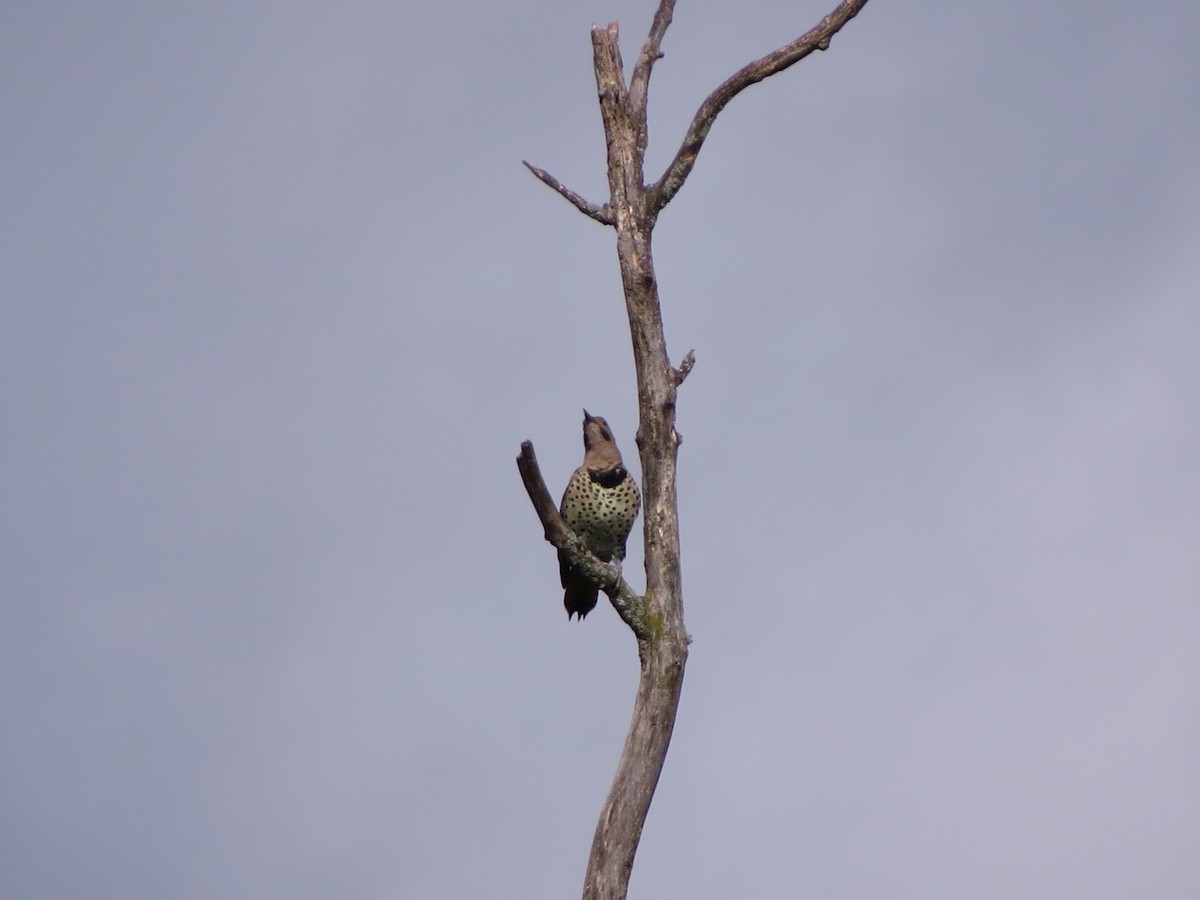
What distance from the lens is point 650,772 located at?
7.48 meters

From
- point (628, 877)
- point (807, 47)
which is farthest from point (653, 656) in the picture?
point (807, 47)

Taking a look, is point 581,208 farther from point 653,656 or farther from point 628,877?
point 628,877

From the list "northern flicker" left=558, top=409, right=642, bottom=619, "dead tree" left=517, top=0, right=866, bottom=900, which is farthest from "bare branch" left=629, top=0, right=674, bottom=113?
"northern flicker" left=558, top=409, right=642, bottom=619

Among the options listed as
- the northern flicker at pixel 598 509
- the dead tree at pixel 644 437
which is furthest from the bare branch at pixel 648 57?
the northern flicker at pixel 598 509

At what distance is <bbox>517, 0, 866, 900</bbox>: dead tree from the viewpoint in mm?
7371

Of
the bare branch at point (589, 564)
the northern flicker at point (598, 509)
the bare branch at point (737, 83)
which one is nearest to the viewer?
the bare branch at point (589, 564)

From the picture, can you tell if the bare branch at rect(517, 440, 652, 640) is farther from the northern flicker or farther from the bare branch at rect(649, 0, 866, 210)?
the bare branch at rect(649, 0, 866, 210)

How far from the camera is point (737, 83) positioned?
848cm

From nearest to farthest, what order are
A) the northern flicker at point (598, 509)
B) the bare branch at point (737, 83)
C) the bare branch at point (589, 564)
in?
the bare branch at point (589, 564), the bare branch at point (737, 83), the northern flicker at point (598, 509)

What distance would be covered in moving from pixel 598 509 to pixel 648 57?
8.82 ft

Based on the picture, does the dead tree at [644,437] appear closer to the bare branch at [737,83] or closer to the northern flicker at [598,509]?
the bare branch at [737,83]

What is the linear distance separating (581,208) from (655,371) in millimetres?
1076

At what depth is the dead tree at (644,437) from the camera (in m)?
7.37

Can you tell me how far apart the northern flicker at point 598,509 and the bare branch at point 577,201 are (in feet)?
5.09
